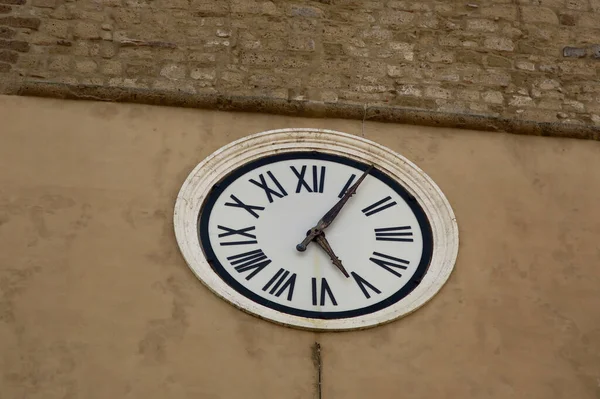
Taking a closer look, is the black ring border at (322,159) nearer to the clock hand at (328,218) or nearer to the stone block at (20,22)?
the clock hand at (328,218)

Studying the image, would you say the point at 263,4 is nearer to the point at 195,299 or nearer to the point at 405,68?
the point at 405,68

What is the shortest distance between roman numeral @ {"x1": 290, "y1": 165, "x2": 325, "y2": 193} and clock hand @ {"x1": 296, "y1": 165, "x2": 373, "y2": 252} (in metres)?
0.15

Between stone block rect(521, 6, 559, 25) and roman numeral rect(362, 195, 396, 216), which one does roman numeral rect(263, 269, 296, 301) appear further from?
stone block rect(521, 6, 559, 25)

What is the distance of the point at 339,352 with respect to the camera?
6809mm

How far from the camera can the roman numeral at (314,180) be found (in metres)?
7.54

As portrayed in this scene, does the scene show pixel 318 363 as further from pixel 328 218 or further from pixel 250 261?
pixel 328 218

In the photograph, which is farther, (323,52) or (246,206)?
(323,52)

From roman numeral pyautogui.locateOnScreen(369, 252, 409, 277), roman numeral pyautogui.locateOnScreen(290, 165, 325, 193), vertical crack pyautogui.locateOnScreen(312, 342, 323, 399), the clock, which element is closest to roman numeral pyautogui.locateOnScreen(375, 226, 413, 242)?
the clock

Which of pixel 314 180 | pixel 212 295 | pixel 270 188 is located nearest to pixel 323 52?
pixel 314 180

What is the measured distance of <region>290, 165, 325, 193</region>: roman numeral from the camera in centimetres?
754

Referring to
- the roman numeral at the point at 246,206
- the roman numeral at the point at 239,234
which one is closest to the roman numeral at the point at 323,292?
the roman numeral at the point at 239,234

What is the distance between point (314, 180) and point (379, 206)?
1.19ft

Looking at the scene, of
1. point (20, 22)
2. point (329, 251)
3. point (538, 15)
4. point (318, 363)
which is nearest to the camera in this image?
point (318, 363)

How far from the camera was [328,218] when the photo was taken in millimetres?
7340
